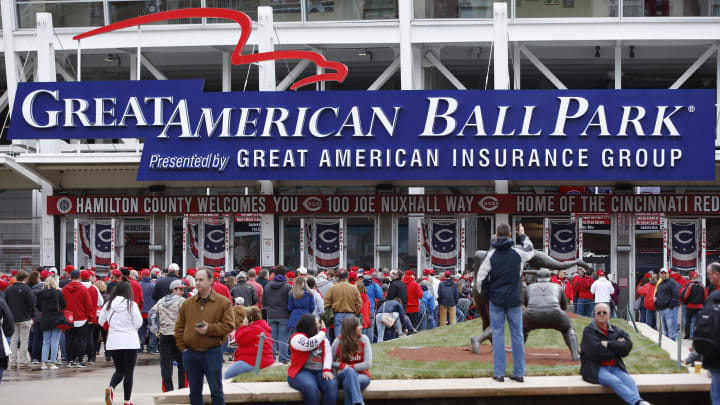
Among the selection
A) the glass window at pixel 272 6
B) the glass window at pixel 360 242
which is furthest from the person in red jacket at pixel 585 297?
the glass window at pixel 272 6

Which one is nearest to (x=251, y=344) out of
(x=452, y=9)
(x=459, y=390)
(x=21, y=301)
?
(x=459, y=390)

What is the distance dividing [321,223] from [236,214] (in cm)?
281

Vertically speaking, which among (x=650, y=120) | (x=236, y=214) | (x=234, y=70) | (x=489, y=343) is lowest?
(x=489, y=343)

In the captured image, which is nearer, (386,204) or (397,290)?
(397,290)

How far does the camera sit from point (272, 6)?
33.7m

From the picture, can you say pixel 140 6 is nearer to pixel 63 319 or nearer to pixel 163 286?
pixel 163 286

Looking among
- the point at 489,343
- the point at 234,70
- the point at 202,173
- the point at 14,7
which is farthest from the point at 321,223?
the point at 489,343

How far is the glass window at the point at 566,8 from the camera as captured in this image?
32.3 m

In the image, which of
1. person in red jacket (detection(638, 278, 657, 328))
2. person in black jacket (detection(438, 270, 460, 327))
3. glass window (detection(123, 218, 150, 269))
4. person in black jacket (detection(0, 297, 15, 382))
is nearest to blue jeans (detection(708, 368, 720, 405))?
person in black jacket (detection(0, 297, 15, 382))

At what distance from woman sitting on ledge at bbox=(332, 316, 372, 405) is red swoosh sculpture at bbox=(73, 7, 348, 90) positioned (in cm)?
1883

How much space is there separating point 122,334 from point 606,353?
20.0 ft

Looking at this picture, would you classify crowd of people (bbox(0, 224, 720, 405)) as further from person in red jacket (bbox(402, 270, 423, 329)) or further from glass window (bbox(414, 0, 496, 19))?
glass window (bbox(414, 0, 496, 19))

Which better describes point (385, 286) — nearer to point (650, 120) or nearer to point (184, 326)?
point (650, 120)

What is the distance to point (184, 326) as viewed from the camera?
36.6ft
